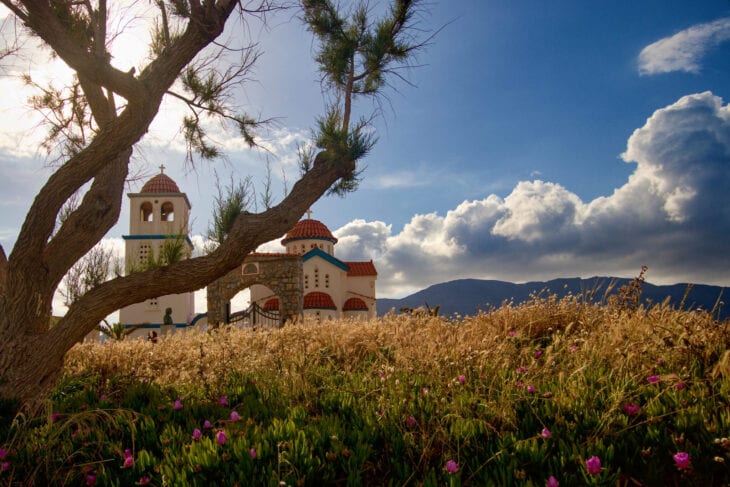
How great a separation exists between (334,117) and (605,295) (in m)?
4.93

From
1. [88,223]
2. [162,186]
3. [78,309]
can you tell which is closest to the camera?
[78,309]

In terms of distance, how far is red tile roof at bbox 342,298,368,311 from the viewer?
31.6 m

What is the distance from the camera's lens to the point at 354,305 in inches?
1251

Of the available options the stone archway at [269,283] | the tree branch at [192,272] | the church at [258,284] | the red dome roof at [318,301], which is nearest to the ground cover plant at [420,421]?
the tree branch at [192,272]

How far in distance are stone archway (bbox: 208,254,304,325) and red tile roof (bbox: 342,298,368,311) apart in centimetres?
1076

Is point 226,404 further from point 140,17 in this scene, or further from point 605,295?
point 140,17

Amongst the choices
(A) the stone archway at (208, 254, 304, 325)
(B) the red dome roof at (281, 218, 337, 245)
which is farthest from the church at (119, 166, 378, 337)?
(A) the stone archway at (208, 254, 304, 325)

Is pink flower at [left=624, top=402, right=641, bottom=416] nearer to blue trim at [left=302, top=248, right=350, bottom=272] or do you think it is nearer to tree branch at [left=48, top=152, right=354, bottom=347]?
tree branch at [left=48, top=152, right=354, bottom=347]

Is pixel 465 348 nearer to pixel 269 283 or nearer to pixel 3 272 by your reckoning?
pixel 3 272

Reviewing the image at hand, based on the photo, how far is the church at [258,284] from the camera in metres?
27.7

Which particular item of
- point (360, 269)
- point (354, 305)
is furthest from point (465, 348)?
point (360, 269)

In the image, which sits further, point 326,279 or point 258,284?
point 326,279

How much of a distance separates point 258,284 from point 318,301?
3594 millimetres

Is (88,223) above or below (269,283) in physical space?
above
